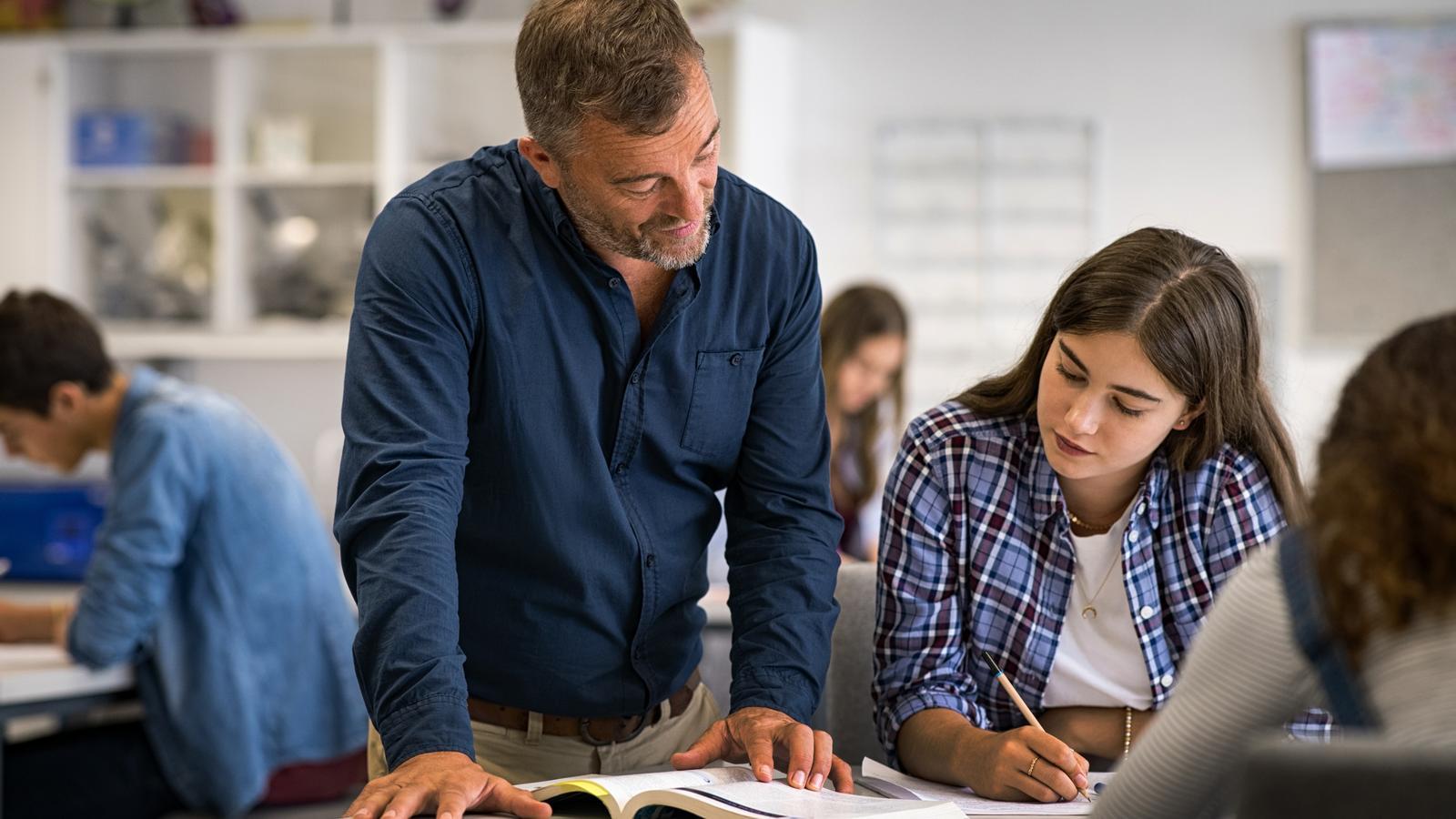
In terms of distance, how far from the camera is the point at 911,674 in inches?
59.0

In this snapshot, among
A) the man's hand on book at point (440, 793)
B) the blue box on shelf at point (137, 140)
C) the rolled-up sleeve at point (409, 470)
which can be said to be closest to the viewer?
the man's hand on book at point (440, 793)

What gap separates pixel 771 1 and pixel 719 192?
3.16 meters

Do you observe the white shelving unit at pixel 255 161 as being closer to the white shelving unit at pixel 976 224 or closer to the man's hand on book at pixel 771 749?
the white shelving unit at pixel 976 224

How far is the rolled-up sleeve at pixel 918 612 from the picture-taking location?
4.91 ft

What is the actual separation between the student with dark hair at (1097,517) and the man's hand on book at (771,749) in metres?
0.14

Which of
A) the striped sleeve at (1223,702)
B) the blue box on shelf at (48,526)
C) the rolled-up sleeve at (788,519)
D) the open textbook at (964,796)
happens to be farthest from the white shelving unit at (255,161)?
the striped sleeve at (1223,702)

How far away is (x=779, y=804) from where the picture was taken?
1188mm

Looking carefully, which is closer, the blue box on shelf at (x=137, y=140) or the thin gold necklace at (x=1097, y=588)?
the thin gold necklace at (x=1097, y=588)

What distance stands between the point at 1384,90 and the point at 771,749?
3.55 meters

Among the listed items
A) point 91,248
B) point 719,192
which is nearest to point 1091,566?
point 719,192

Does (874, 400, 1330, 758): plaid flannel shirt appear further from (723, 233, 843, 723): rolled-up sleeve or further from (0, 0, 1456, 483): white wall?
(0, 0, 1456, 483): white wall

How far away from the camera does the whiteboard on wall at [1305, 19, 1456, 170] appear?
4090mm

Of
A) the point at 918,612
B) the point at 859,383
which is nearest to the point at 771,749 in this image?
the point at 918,612

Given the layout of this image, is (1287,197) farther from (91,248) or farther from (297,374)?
(91,248)
